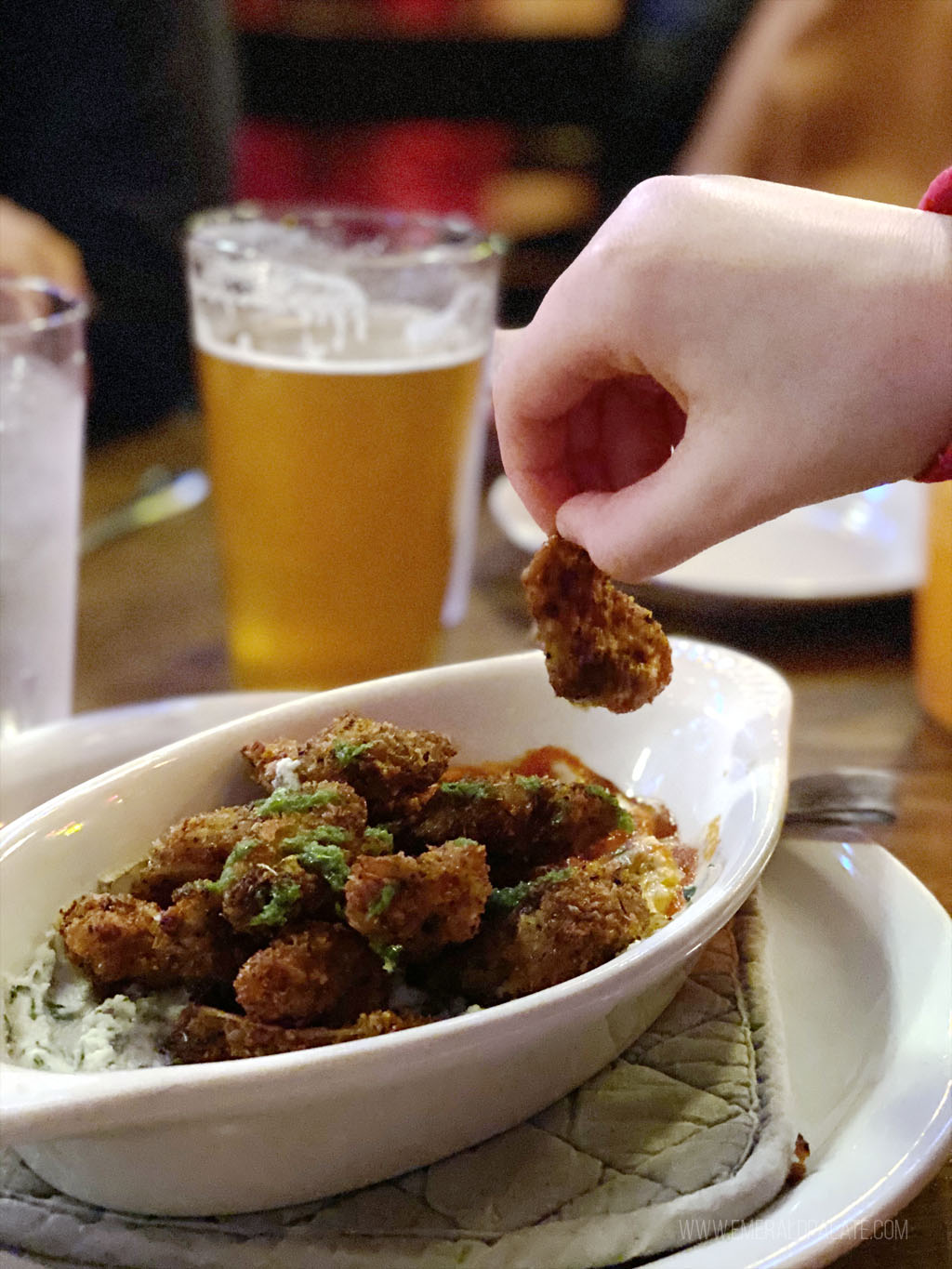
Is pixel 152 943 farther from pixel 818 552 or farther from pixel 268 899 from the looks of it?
pixel 818 552

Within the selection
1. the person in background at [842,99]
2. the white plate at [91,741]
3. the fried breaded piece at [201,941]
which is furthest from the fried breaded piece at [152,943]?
the person in background at [842,99]

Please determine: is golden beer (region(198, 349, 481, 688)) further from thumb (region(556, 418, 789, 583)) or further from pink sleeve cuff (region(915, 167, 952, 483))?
pink sleeve cuff (region(915, 167, 952, 483))

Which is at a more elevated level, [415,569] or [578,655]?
[578,655]

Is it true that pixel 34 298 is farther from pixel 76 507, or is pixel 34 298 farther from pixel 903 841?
pixel 903 841

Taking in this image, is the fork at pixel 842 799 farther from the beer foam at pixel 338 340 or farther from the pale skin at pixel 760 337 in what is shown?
the beer foam at pixel 338 340

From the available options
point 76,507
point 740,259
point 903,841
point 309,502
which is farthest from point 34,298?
point 903,841

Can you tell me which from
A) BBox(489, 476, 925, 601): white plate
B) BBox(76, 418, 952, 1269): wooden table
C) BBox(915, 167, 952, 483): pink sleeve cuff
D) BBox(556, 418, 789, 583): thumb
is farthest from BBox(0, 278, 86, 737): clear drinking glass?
BBox(915, 167, 952, 483): pink sleeve cuff

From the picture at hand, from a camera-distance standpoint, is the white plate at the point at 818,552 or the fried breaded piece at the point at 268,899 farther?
the white plate at the point at 818,552
